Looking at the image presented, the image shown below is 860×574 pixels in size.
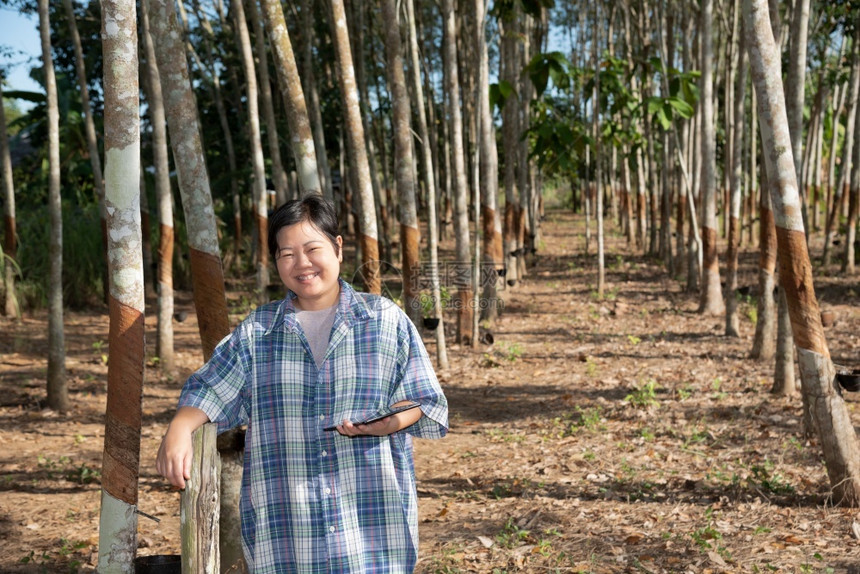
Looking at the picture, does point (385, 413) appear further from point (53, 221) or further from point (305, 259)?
point (53, 221)

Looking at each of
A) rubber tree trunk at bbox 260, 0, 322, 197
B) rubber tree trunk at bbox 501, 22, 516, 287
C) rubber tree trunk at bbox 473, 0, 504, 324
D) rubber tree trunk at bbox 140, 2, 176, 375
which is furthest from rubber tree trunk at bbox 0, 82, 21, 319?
rubber tree trunk at bbox 260, 0, 322, 197

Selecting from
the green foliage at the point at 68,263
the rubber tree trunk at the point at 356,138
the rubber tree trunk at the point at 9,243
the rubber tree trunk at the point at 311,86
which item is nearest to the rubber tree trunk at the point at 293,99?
the rubber tree trunk at the point at 356,138

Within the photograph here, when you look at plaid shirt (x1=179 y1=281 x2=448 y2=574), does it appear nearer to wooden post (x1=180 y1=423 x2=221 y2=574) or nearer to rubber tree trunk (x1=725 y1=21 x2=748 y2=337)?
wooden post (x1=180 y1=423 x2=221 y2=574)

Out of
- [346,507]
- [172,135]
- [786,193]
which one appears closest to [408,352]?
[346,507]

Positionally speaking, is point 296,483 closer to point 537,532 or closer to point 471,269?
point 537,532

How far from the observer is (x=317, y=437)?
2.26 metres

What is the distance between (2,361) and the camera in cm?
941

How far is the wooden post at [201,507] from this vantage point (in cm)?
216

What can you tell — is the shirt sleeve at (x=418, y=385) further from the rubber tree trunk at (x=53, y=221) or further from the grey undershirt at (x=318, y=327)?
the rubber tree trunk at (x=53, y=221)

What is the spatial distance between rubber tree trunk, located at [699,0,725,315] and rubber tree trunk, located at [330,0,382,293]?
5040 mm

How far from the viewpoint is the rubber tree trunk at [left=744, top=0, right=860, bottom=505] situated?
4543 mm

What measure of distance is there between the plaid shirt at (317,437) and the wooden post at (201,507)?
82mm

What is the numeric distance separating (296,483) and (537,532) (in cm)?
264

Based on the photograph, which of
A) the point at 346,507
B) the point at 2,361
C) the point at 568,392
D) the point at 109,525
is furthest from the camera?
the point at 2,361
